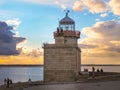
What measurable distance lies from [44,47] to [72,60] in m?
4.11

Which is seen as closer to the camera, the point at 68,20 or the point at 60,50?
the point at 60,50

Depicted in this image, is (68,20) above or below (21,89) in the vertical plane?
above

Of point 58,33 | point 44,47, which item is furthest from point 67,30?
point 44,47

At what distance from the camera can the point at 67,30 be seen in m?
53.4

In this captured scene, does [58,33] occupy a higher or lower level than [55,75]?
higher

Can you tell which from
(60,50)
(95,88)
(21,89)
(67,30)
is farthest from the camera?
(67,30)

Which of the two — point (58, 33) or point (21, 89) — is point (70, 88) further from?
point (58, 33)

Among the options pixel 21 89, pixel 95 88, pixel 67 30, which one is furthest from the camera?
pixel 67 30

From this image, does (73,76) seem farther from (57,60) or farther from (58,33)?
(58,33)

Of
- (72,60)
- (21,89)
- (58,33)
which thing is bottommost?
(21,89)

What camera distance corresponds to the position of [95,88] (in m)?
38.2

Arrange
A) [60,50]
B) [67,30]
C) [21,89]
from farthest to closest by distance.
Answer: [67,30] < [60,50] < [21,89]

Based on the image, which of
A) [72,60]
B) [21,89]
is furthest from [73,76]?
[21,89]

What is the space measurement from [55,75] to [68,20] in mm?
8292
